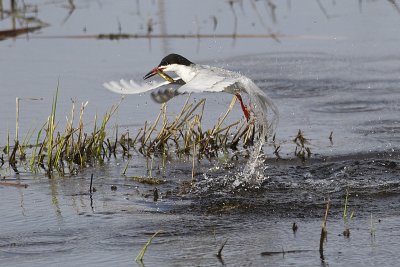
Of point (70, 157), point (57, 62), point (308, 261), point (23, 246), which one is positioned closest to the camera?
point (308, 261)

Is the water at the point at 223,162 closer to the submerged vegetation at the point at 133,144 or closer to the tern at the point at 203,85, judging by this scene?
the submerged vegetation at the point at 133,144

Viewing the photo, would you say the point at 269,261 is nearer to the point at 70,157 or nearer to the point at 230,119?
the point at 70,157

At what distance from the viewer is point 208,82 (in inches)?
302

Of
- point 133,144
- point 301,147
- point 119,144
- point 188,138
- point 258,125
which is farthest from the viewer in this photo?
point 119,144

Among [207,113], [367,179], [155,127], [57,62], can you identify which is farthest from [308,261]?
[57,62]

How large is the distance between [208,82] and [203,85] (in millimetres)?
105

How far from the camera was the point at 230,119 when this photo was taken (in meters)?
10.1

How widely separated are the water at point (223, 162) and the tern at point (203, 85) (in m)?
0.55

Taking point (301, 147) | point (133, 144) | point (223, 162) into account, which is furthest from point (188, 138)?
point (301, 147)

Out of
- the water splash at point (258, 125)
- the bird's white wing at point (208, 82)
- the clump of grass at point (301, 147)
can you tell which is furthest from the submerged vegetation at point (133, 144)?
the bird's white wing at point (208, 82)

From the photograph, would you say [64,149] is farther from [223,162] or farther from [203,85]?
[203,85]

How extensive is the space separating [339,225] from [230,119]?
3.58m

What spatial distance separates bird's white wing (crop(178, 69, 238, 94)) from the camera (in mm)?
7449

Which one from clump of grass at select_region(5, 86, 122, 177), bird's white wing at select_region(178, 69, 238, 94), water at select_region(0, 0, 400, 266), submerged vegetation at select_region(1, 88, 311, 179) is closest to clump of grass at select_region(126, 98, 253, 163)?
submerged vegetation at select_region(1, 88, 311, 179)
